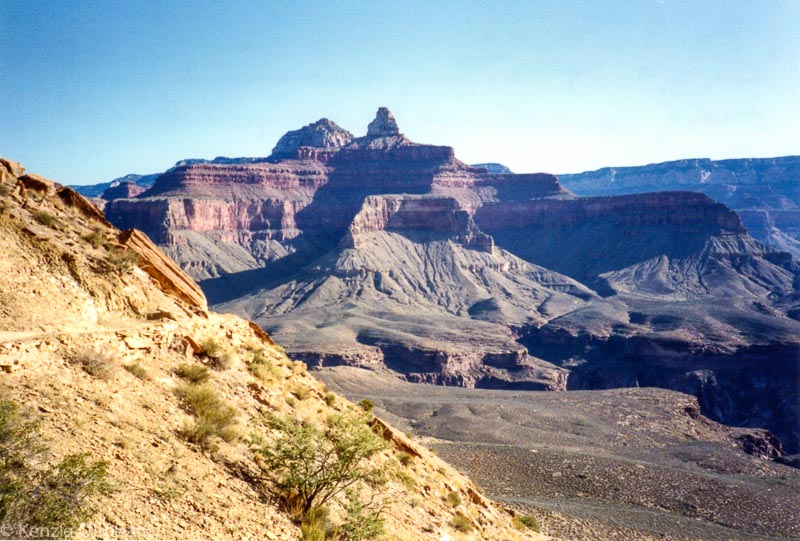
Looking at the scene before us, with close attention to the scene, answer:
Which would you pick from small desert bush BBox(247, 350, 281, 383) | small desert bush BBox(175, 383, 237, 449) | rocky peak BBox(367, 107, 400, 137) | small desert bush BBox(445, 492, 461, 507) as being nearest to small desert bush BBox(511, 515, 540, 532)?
small desert bush BBox(445, 492, 461, 507)

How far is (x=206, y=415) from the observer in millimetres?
11562

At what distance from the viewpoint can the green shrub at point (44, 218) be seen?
15797 mm

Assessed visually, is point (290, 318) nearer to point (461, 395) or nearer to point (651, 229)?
point (461, 395)

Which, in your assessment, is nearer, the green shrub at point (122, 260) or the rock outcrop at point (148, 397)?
the rock outcrop at point (148, 397)

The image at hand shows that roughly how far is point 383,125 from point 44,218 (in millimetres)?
185981

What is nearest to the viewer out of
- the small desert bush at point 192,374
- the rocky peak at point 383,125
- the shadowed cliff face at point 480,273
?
the small desert bush at point 192,374

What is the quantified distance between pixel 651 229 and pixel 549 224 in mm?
28086

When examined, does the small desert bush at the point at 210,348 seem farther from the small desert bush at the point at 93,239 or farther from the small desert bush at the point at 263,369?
Result: the small desert bush at the point at 93,239

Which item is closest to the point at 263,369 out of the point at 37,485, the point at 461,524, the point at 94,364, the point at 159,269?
the point at 159,269

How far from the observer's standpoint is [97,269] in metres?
15.2

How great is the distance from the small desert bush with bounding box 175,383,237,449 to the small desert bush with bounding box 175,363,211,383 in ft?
1.06

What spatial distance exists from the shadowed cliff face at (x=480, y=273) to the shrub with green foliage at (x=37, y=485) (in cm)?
6893

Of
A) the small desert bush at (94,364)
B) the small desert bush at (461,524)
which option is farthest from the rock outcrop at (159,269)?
the small desert bush at (461,524)

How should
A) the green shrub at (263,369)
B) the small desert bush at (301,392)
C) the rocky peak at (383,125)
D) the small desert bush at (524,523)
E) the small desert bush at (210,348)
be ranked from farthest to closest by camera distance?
the rocky peak at (383,125), the small desert bush at (524,523), the small desert bush at (301,392), the green shrub at (263,369), the small desert bush at (210,348)
